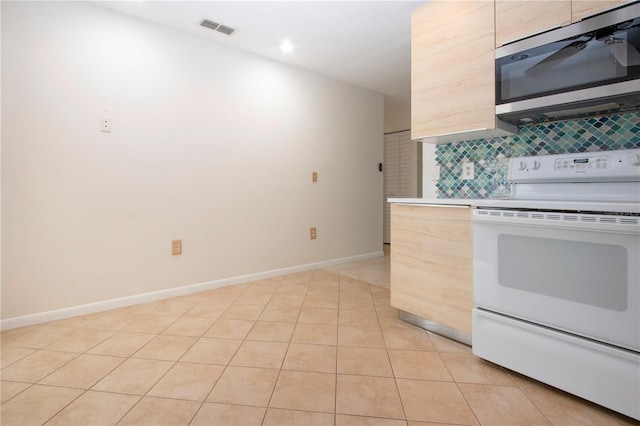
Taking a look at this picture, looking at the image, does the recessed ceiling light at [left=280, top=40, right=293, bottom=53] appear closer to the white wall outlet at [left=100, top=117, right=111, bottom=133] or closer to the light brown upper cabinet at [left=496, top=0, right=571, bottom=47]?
the white wall outlet at [left=100, top=117, right=111, bottom=133]

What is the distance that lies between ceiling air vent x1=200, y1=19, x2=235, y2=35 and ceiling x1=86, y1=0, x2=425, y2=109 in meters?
0.04

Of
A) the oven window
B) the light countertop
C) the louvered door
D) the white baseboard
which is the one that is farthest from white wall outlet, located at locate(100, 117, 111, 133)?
the louvered door

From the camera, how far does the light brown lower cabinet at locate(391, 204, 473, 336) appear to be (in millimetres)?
1597

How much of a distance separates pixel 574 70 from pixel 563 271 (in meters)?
0.92

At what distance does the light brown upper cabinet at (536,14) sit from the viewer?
1.35 meters

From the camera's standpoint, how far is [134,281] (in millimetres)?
2357

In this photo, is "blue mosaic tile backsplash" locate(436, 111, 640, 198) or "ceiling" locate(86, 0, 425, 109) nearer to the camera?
"blue mosaic tile backsplash" locate(436, 111, 640, 198)

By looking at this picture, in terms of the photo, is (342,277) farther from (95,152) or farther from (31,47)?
(31,47)

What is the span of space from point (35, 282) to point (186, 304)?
929 mm

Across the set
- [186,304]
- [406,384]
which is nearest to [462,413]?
[406,384]

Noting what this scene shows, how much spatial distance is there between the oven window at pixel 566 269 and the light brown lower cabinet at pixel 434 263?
0.21m

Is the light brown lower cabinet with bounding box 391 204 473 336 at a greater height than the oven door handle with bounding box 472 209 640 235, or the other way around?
the oven door handle with bounding box 472 209 640 235

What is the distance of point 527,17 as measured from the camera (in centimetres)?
151

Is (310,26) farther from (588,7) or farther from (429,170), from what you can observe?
(588,7)
